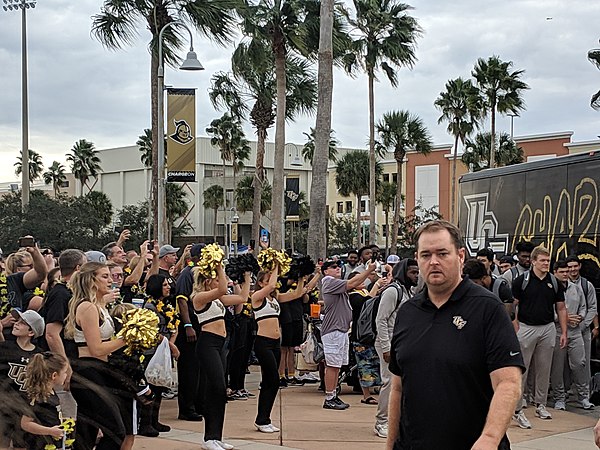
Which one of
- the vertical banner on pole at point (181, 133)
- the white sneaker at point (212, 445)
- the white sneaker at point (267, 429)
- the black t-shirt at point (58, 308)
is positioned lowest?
the white sneaker at point (267, 429)

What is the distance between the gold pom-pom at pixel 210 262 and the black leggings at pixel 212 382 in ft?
1.88

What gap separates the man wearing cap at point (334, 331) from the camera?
1103cm

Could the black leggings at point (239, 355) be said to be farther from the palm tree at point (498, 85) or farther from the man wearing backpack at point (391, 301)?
the palm tree at point (498, 85)

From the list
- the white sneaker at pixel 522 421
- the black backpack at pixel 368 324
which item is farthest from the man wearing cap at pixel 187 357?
the white sneaker at pixel 522 421

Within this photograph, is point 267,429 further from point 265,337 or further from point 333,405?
point 333,405

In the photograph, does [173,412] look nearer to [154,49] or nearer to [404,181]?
[154,49]

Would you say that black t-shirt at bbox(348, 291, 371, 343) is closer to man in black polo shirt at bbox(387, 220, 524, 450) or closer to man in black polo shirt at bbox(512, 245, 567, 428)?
man in black polo shirt at bbox(512, 245, 567, 428)

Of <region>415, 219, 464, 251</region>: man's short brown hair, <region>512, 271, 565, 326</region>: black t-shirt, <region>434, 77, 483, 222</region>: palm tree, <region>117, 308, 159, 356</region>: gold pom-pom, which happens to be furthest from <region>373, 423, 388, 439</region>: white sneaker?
<region>434, 77, 483, 222</region>: palm tree

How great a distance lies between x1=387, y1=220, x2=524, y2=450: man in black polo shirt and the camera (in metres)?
4.03

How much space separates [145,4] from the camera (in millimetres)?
23719

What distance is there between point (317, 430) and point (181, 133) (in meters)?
13.1

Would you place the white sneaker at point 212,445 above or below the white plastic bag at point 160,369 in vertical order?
below

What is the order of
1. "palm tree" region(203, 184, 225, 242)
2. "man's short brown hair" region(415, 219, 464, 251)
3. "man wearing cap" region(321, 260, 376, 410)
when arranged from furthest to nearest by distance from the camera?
"palm tree" region(203, 184, 225, 242) < "man wearing cap" region(321, 260, 376, 410) < "man's short brown hair" region(415, 219, 464, 251)

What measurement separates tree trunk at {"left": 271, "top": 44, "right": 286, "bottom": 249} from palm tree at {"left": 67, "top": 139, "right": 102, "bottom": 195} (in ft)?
160
